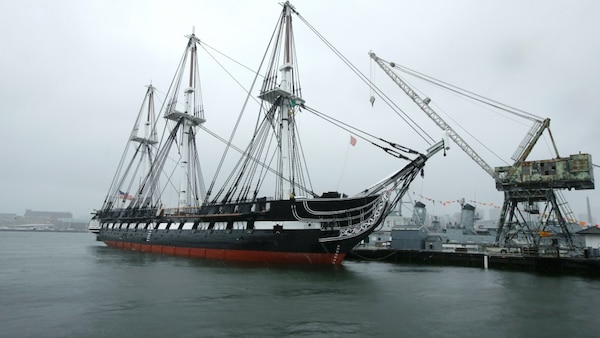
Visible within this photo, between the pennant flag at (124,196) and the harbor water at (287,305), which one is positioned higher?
the pennant flag at (124,196)

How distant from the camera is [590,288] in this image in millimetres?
22516

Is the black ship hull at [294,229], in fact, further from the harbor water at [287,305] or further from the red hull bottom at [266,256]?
the harbor water at [287,305]

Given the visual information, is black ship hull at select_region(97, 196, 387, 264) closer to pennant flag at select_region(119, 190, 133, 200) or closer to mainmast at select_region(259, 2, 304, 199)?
mainmast at select_region(259, 2, 304, 199)

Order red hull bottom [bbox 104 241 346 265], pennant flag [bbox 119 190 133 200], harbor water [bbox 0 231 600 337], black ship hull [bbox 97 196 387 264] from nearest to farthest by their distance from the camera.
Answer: harbor water [bbox 0 231 600 337] → black ship hull [bbox 97 196 387 264] → red hull bottom [bbox 104 241 346 265] → pennant flag [bbox 119 190 133 200]

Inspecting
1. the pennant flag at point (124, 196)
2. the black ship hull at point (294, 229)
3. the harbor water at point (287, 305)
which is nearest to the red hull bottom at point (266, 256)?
the black ship hull at point (294, 229)

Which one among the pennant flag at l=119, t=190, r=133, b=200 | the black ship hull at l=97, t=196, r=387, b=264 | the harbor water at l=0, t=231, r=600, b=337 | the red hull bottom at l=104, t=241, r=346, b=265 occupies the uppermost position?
the pennant flag at l=119, t=190, r=133, b=200

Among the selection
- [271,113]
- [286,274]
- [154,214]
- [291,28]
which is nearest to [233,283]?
[286,274]

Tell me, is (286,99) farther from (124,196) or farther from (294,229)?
(124,196)

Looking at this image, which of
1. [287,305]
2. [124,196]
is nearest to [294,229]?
[287,305]

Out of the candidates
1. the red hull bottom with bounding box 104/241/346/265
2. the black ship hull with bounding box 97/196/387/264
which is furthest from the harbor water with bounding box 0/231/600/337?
the black ship hull with bounding box 97/196/387/264

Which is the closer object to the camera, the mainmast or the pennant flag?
the mainmast

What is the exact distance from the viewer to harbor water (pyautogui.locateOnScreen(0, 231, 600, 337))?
12352 millimetres

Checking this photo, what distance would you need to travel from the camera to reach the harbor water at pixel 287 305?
1235cm

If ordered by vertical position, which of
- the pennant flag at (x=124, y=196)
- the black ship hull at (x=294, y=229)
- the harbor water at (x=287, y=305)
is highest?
the pennant flag at (x=124, y=196)
